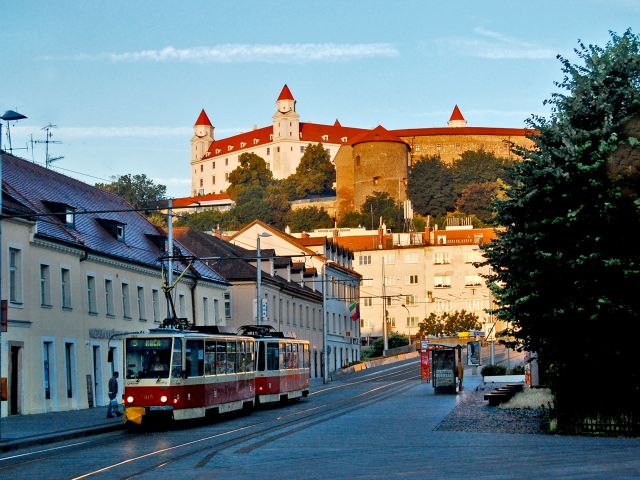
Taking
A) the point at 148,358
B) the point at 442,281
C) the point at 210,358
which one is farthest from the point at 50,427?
the point at 442,281

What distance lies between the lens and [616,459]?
858 inches

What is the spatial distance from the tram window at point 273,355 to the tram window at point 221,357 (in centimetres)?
662

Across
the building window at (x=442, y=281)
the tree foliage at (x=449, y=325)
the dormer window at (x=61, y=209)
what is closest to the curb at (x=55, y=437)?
the dormer window at (x=61, y=209)

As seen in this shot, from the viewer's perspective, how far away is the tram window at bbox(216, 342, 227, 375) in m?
37.2

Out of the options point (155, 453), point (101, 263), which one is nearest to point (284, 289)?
point (101, 263)

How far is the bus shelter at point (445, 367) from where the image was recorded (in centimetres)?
5547

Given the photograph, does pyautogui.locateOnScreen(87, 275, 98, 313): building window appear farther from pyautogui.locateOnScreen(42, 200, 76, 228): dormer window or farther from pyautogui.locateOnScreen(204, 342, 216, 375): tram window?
pyautogui.locateOnScreen(204, 342, 216, 375): tram window

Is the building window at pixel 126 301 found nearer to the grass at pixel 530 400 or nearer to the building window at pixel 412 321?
the grass at pixel 530 400

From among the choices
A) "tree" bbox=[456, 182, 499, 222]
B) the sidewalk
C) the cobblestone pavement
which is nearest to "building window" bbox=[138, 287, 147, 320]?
the sidewalk

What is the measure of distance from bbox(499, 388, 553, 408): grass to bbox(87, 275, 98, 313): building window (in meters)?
17.2

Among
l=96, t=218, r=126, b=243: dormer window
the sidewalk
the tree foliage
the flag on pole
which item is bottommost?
the sidewalk

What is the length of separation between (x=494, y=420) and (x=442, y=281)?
362ft

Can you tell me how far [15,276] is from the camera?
39906 millimetres

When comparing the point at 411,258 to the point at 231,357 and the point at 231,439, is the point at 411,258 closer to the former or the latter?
the point at 231,357
